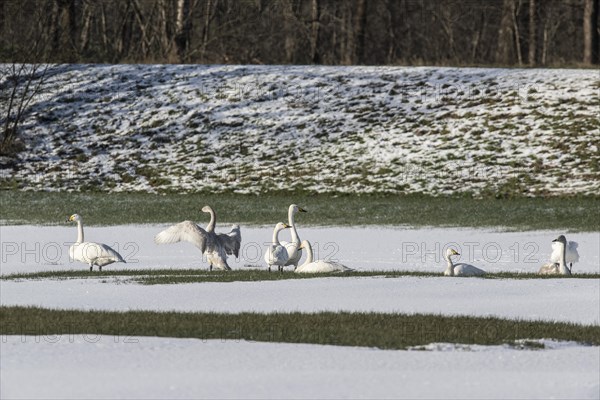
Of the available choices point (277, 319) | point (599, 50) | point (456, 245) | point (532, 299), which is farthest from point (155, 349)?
point (599, 50)

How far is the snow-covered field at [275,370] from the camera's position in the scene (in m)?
9.84

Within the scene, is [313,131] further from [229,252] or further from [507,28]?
[507,28]

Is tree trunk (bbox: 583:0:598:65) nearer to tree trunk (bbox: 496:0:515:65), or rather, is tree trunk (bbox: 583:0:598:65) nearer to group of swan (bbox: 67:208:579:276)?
tree trunk (bbox: 496:0:515:65)

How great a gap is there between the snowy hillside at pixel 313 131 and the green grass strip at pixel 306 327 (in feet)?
74.2

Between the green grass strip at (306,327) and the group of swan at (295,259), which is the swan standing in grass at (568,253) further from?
the green grass strip at (306,327)

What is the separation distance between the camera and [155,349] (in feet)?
37.0

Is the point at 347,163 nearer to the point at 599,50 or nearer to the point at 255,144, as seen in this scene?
the point at 255,144

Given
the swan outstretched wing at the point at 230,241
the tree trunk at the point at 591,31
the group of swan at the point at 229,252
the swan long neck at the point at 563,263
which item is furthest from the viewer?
the tree trunk at the point at 591,31

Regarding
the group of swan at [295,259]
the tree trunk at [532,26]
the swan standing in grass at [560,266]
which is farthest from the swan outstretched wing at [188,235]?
the tree trunk at [532,26]

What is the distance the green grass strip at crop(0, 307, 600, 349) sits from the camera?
12.1 meters

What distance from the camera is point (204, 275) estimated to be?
18688 mm

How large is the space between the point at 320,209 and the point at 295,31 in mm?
34680

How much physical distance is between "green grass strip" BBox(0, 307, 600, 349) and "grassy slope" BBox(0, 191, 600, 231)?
1534cm

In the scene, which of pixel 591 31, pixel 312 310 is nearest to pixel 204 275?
pixel 312 310
